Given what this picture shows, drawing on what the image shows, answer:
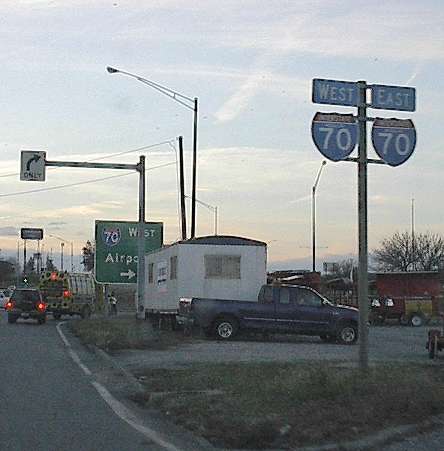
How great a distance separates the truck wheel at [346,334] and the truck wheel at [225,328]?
3.32 meters

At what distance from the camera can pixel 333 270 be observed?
122 metres

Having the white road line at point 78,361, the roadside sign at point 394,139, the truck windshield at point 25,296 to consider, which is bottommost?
the white road line at point 78,361

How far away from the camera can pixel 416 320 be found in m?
50.6

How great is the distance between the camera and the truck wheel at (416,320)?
50406mm

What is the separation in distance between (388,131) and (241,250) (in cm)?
1619

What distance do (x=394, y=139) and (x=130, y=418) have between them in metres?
6.32

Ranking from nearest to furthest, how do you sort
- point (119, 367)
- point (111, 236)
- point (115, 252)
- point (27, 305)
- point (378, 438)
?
point (378, 438)
point (119, 367)
point (115, 252)
point (111, 236)
point (27, 305)

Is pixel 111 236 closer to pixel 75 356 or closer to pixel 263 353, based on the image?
pixel 75 356

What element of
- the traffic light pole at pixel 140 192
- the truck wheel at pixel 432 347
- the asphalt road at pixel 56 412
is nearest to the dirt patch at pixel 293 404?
the asphalt road at pixel 56 412

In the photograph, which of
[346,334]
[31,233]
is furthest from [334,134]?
[31,233]

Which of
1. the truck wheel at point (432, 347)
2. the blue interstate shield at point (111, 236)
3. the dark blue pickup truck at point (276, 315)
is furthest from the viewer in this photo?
the blue interstate shield at point (111, 236)

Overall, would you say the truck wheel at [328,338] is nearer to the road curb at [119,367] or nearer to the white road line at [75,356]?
the road curb at [119,367]

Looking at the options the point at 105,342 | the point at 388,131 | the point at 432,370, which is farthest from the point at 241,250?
the point at 388,131

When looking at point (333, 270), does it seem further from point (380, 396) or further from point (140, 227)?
point (380, 396)
